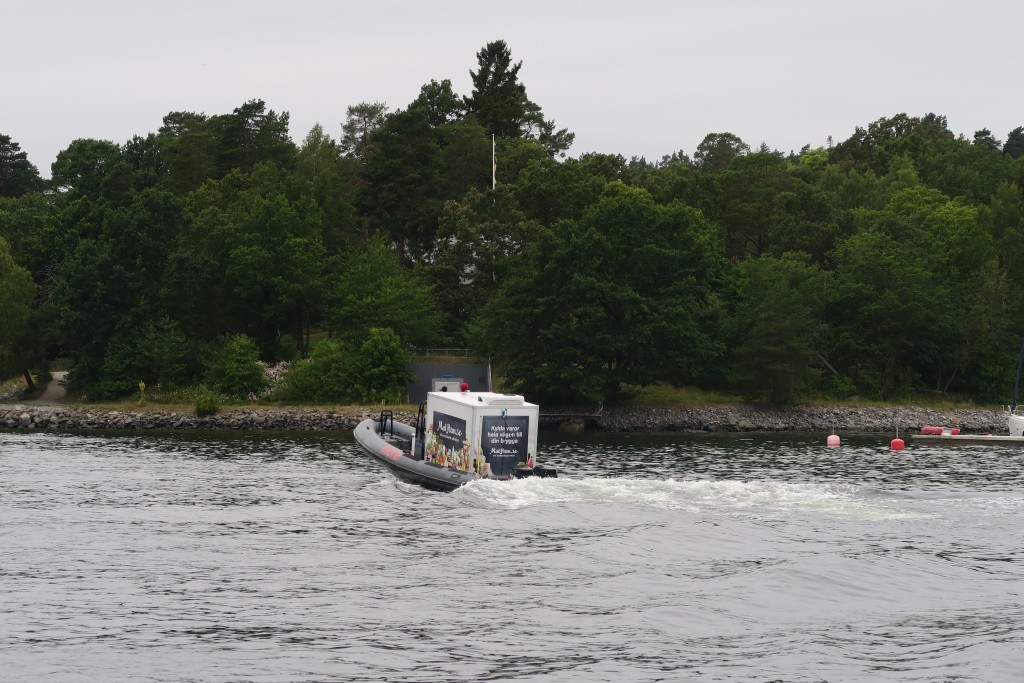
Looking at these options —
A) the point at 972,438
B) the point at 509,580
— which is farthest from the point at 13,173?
the point at 509,580

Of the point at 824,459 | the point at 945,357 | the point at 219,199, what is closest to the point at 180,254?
the point at 219,199

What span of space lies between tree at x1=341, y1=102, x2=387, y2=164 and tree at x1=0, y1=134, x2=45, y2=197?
37645mm

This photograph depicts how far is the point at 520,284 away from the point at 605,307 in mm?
5423

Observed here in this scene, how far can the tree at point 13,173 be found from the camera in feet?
441

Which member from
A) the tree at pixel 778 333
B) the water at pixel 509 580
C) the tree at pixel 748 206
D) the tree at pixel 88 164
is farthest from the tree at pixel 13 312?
the tree at pixel 748 206

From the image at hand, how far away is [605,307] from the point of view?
70.4 meters

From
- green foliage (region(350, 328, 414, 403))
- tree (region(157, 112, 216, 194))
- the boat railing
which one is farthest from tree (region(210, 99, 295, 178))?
the boat railing

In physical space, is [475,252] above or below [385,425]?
above

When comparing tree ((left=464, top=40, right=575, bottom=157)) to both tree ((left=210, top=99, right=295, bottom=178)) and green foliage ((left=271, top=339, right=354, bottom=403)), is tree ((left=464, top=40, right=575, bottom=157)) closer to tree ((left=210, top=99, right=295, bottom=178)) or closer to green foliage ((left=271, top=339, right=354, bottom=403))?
tree ((left=210, top=99, right=295, bottom=178))

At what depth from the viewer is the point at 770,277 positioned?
76250 millimetres

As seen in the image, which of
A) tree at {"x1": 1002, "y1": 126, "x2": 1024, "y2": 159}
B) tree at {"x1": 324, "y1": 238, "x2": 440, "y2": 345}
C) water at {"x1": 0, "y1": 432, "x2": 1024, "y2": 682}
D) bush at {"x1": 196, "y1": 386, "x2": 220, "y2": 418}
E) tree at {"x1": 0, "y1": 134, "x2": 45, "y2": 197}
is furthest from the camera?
tree at {"x1": 1002, "y1": 126, "x2": 1024, "y2": 159}

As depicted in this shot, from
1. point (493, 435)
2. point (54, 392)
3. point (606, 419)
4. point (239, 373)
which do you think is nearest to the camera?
point (493, 435)

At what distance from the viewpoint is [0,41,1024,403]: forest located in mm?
71000

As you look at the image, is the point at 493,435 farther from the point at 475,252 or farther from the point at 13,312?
the point at 13,312
